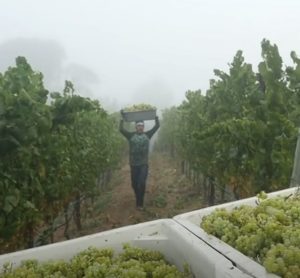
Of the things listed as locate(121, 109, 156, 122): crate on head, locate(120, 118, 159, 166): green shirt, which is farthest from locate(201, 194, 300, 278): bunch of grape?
locate(121, 109, 156, 122): crate on head

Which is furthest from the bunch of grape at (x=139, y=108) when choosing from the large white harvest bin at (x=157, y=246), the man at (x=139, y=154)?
the large white harvest bin at (x=157, y=246)

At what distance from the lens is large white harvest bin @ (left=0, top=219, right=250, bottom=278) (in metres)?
2.48

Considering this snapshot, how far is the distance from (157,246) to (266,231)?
77 cm

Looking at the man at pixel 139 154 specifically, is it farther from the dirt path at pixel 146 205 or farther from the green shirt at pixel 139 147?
the dirt path at pixel 146 205

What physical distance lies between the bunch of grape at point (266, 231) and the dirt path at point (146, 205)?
749 cm

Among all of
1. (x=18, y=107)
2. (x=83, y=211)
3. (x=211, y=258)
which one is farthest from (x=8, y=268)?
(x=83, y=211)

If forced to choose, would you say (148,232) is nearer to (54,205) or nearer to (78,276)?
(78,276)

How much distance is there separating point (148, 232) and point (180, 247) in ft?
1.39

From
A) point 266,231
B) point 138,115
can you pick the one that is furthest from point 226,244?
point 138,115

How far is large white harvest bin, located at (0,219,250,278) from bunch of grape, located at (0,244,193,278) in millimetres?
73

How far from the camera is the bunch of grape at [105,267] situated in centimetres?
252

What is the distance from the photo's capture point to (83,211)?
41.1 feet

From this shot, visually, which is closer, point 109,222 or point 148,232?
point 148,232

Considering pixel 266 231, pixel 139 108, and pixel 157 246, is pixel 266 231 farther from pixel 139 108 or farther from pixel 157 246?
pixel 139 108
